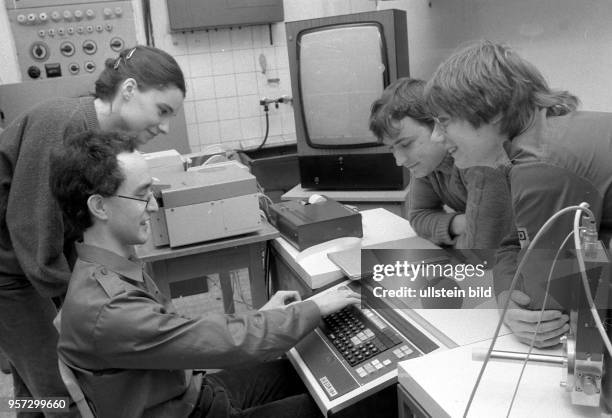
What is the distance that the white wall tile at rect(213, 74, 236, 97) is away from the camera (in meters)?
3.87

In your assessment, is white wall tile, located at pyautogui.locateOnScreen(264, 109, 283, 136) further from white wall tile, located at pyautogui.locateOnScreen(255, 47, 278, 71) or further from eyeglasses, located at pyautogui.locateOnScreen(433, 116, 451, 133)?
eyeglasses, located at pyautogui.locateOnScreen(433, 116, 451, 133)

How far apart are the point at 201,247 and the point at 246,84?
2208 millimetres

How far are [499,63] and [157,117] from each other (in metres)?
1.01

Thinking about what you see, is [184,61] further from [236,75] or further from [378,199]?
[378,199]

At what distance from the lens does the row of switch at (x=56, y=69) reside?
11.5ft

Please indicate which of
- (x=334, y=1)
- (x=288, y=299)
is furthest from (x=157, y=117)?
(x=334, y=1)

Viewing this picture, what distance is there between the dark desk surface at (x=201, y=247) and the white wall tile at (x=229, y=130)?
2.04m

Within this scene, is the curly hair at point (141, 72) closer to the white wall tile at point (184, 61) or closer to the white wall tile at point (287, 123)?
the white wall tile at point (184, 61)

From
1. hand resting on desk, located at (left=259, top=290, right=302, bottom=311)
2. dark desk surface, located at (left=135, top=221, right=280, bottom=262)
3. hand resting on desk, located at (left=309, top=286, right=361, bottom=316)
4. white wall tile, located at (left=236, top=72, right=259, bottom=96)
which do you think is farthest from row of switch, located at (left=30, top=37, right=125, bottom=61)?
hand resting on desk, located at (left=309, top=286, right=361, bottom=316)

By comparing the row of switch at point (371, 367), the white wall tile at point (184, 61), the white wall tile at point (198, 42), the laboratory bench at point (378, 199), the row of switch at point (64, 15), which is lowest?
the laboratory bench at point (378, 199)

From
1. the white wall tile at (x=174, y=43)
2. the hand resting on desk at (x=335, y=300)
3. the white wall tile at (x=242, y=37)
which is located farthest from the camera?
the white wall tile at (x=242, y=37)

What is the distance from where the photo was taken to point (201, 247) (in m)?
1.99

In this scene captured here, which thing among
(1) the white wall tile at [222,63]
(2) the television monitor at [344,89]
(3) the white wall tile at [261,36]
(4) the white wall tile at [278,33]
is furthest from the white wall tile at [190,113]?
(2) the television monitor at [344,89]

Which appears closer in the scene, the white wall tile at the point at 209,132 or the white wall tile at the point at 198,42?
the white wall tile at the point at 198,42
